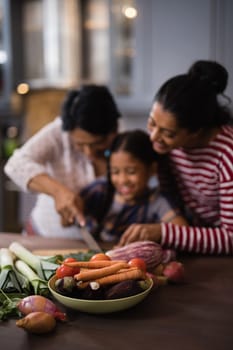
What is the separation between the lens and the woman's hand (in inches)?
54.7

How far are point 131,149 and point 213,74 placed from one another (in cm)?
38

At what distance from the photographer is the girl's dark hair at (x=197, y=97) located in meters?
1.43

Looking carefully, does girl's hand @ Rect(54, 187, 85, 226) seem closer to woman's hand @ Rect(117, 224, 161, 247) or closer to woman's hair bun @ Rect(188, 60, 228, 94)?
woman's hand @ Rect(117, 224, 161, 247)

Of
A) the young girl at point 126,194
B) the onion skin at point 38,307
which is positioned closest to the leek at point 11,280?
the onion skin at point 38,307

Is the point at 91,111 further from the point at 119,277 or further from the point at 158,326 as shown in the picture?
the point at 158,326

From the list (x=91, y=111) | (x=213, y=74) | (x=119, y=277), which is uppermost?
(x=213, y=74)

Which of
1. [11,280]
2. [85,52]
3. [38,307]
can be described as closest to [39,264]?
[11,280]

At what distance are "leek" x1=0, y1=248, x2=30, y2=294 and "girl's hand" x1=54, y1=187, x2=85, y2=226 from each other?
41 cm

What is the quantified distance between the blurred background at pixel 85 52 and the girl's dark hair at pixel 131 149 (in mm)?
960

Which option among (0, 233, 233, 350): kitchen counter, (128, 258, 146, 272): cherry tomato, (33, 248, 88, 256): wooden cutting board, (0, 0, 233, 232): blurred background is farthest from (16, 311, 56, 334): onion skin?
(0, 0, 233, 232): blurred background

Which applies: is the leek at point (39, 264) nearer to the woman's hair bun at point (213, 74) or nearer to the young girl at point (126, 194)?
the young girl at point (126, 194)

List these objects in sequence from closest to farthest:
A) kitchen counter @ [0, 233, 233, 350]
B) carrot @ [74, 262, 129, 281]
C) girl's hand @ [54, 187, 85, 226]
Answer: kitchen counter @ [0, 233, 233, 350], carrot @ [74, 262, 129, 281], girl's hand @ [54, 187, 85, 226]

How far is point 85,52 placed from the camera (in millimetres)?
4070

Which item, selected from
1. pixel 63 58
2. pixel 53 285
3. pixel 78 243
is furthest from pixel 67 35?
pixel 53 285
